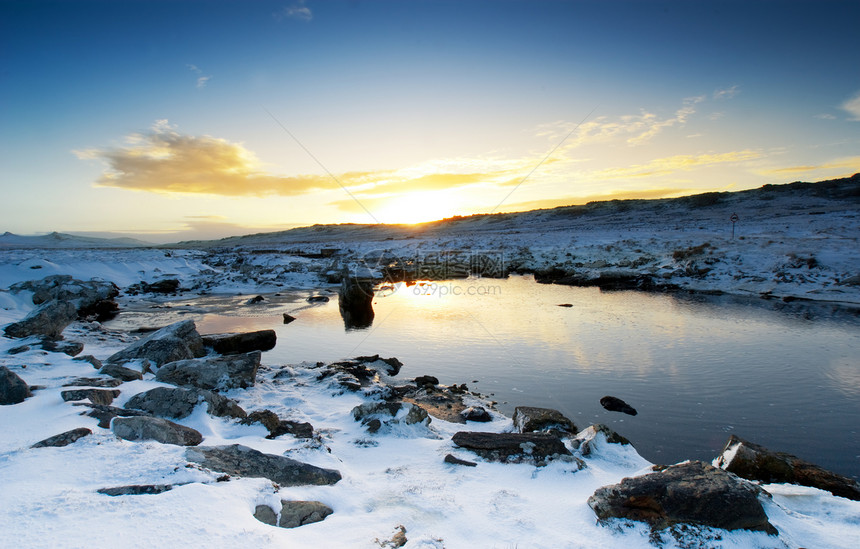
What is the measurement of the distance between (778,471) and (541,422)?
116 inches

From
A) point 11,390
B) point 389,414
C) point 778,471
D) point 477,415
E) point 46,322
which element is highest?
point 46,322

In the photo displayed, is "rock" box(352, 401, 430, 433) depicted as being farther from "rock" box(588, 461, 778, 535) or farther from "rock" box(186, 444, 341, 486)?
"rock" box(588, 461, 778, 535)

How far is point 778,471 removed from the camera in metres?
5.21

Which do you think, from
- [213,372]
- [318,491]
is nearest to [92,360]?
[213,372]

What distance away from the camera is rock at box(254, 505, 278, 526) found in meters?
3.61

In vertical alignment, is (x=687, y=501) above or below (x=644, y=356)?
above

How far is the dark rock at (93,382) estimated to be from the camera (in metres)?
6.76

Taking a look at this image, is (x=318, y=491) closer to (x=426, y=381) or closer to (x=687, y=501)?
(x=687, y=501)

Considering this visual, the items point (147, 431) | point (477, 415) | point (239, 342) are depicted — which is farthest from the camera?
point (239, 342)

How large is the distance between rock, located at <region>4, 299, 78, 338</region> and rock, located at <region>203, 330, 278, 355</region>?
3.58 meters

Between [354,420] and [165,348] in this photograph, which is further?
[165,348]

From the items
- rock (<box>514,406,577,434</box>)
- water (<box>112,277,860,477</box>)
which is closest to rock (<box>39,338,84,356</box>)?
water (<box>112,277,860,477</box>)

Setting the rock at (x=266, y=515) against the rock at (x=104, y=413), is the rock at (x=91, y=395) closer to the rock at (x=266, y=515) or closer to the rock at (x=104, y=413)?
the rock at (x=104, y=413)

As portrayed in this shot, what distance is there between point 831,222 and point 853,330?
2774 cm
